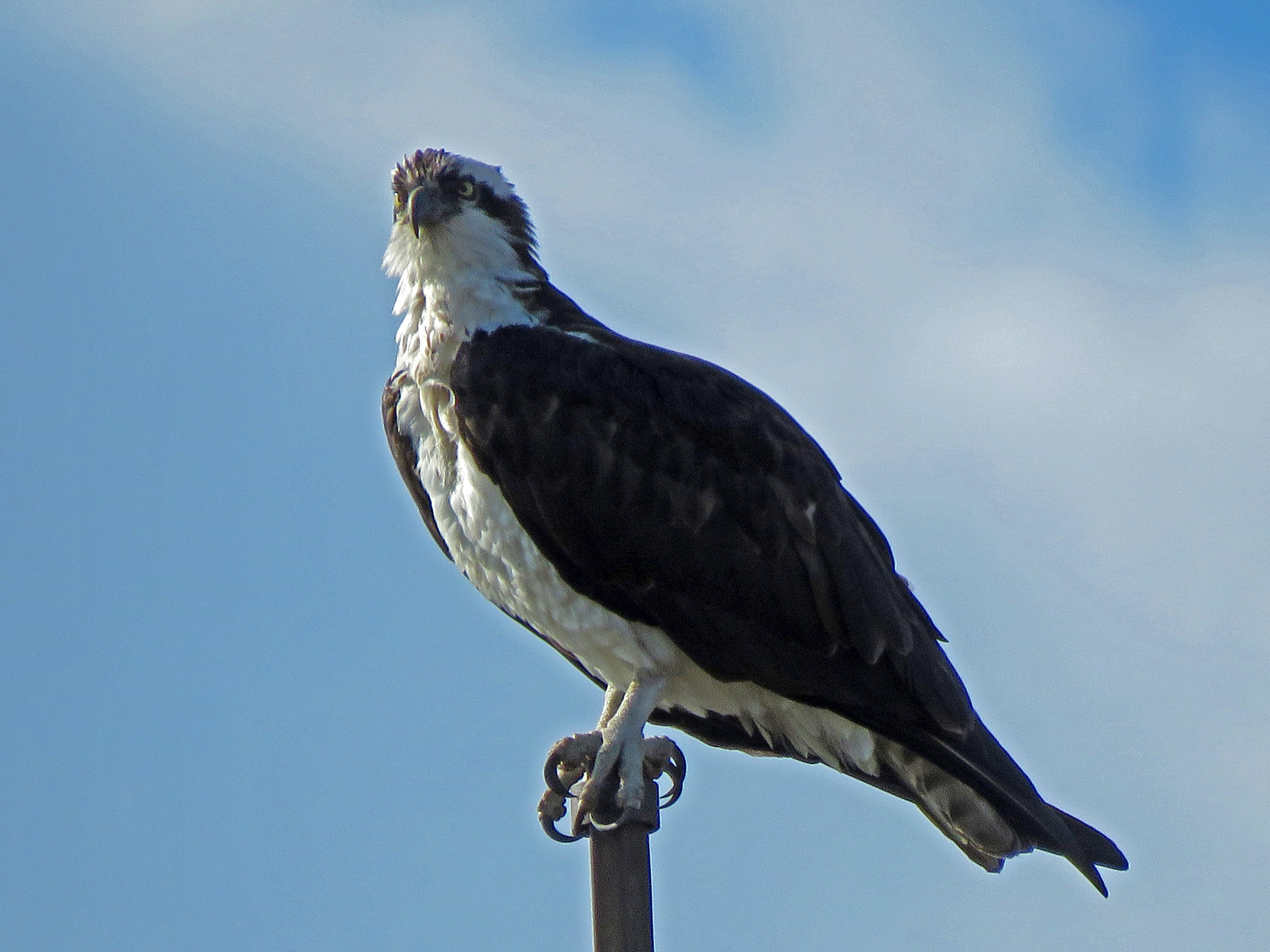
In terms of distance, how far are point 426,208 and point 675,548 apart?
1.66 m

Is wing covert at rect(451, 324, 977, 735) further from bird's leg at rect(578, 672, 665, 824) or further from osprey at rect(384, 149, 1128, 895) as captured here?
bird's leg at rect(578, 672, 665, 824)

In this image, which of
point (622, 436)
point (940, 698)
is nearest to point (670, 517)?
point (622, 436)

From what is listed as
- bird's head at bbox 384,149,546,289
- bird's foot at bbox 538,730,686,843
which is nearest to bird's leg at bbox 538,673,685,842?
bird's foot at bbox 538,730,686,843

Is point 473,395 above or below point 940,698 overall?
above

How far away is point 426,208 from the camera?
628 cm

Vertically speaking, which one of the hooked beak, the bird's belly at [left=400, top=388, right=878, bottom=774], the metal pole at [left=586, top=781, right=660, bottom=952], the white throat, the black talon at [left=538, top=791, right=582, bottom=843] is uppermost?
the hooked beak

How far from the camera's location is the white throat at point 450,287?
6.04 meters

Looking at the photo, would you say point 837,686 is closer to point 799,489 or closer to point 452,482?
point 799,489

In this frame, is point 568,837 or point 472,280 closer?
point 568,837

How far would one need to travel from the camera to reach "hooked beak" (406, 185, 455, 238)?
625 centimetres

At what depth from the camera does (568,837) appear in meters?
5.46

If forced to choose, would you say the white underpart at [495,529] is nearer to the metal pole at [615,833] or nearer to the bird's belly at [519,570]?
the bird's belly at [519,570]

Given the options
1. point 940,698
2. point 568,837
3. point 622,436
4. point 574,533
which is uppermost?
point 622,436

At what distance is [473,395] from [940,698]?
195 cm
